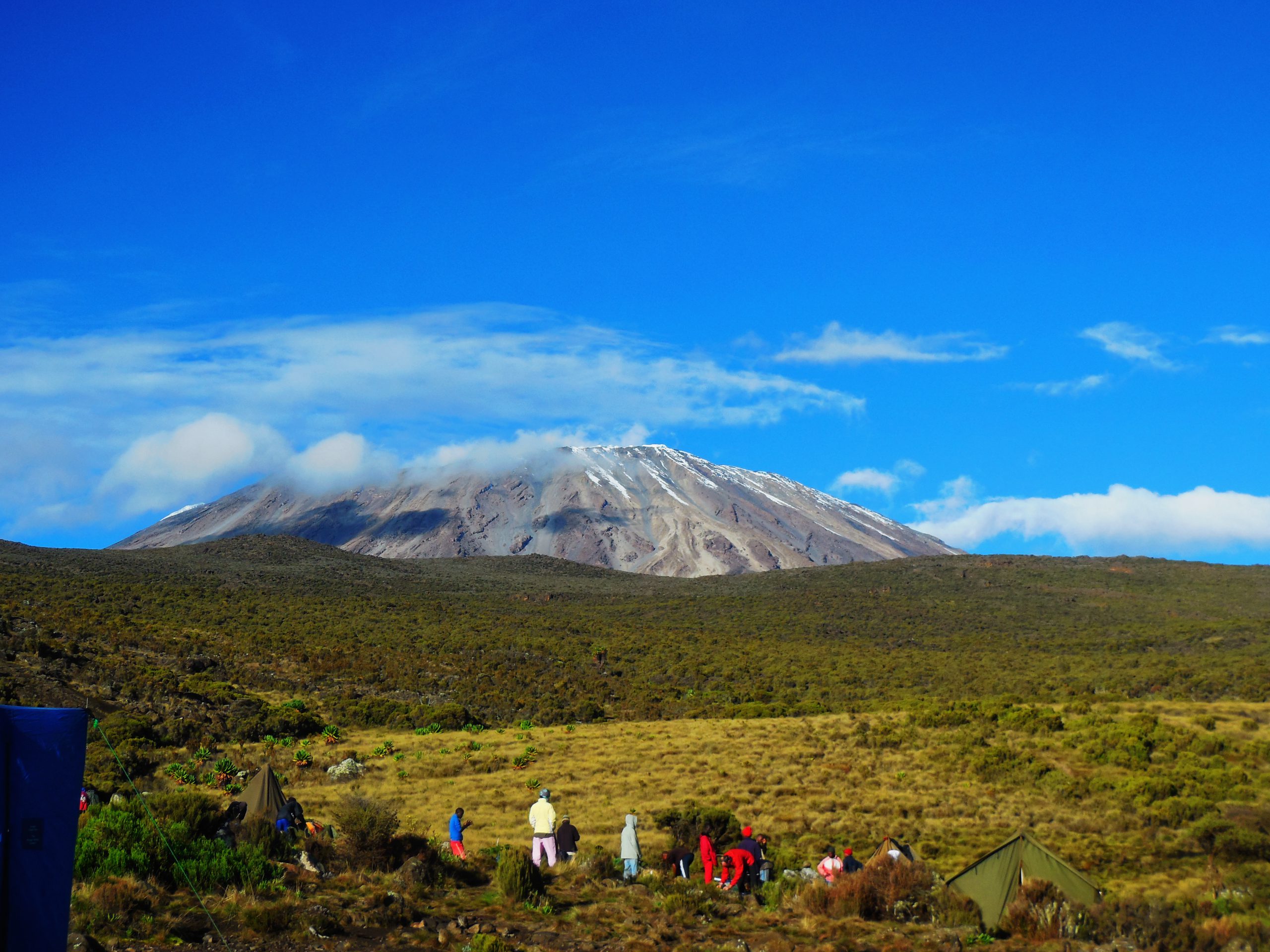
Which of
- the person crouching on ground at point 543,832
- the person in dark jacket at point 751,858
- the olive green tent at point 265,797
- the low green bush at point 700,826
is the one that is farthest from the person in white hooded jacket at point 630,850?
the olive green tent at point 265,797

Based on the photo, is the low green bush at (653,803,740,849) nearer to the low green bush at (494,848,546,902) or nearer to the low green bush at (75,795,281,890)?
the low green bush at (494,848,546,902)

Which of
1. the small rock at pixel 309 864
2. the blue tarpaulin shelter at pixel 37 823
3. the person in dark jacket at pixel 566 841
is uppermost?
the blue tarpaulin shelter at pixel 37 823

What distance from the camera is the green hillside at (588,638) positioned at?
3484 centimetres

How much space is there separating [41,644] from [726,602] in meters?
46.9

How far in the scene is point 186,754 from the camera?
24.5 metres

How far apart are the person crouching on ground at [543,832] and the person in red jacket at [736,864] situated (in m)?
2.48

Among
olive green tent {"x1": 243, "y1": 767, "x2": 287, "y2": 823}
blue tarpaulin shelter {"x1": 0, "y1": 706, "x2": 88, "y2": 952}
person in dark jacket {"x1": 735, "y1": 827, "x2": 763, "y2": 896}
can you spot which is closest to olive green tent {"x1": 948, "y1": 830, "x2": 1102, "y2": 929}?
person in dark jacket {"x1": 735, "y1": 827, "x2": 763, "y2": 896}

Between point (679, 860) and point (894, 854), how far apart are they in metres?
3.13

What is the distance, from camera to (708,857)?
13586 mm

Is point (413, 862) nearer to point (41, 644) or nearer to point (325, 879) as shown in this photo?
point (325, 879)

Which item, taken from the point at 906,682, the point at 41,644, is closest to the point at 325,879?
the point at 41,644

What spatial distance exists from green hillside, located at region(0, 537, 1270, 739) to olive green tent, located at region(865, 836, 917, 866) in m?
19.3

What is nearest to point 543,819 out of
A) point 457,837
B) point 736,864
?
point 457,837

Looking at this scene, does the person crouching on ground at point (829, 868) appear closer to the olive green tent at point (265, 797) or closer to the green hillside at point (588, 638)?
the olive green tent at point (265, 797)
